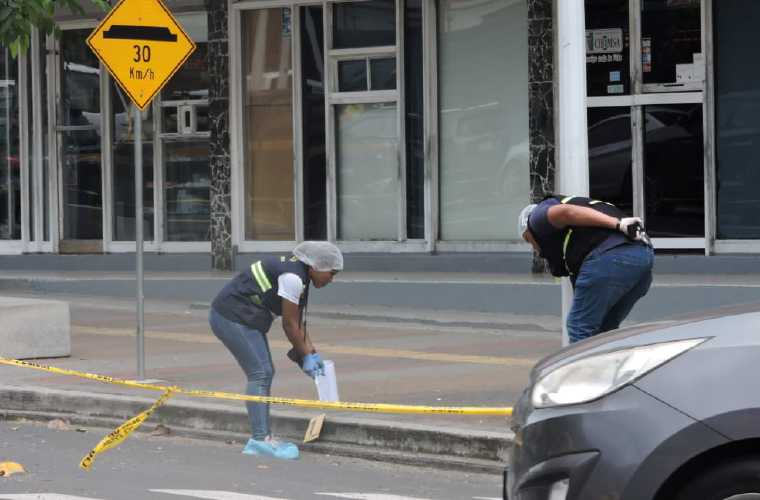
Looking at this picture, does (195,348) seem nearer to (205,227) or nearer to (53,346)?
(53,346)

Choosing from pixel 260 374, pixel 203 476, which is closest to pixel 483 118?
pixel 260 374

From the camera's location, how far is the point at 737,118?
14812 mm

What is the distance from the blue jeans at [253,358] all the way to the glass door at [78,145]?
37.1 feet

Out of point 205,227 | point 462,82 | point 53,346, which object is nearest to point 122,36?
point 53,346

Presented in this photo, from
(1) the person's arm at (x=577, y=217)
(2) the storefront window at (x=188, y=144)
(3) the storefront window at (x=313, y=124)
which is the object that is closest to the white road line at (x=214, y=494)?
(1) the person's arm at (x=577, y=217)

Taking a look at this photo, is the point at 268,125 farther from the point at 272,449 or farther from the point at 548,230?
the point at 548,230

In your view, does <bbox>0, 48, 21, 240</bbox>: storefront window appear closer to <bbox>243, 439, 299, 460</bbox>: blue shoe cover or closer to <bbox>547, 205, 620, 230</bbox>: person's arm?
<bbox>243, 439, 299, 460</bbox>: blue shoe cover

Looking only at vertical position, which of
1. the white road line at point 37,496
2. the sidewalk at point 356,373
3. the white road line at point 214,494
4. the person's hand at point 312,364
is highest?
the person's hand at point 312,364

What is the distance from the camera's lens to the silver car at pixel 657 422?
4359 mm

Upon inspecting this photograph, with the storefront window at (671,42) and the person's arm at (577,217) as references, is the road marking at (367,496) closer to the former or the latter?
the person's arm at (577,217)

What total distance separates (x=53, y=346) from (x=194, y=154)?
22.7 ft

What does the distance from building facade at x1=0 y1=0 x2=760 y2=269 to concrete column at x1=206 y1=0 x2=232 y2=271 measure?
0.02m

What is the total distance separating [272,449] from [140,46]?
3809 millimetres

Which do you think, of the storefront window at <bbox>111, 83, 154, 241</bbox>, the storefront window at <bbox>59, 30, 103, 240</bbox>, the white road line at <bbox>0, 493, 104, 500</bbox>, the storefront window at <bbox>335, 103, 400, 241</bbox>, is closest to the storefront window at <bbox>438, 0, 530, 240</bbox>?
the storefront window at <bbox>335, 103, 400, 241</bbox>
